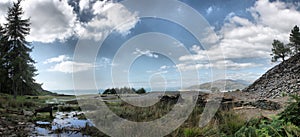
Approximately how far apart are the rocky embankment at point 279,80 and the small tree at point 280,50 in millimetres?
561

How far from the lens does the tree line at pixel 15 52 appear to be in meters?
22.4

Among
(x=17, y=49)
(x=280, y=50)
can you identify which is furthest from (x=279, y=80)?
(x=17, y=49)

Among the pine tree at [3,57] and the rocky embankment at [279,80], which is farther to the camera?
the pine tree at [3,57]

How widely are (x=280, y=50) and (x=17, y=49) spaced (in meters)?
24.1

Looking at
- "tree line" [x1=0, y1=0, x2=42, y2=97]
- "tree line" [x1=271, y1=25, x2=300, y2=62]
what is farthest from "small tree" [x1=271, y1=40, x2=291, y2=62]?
"tree line" [x1=0, y1=0, x2=42, y2=97]

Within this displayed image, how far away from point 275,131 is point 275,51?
1967 centimetres

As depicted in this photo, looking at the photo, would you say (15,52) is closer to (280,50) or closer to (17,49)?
(17,49)

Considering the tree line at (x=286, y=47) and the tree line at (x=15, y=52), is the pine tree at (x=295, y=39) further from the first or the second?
the tree line at (x=15, y=52)

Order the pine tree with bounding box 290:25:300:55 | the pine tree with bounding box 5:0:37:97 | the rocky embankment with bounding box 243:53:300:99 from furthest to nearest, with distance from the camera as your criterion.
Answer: the pine tree with bounding box 5:0:37:97
the pine tree with bounding box 290:25:300:55
the rocky embankment with bounding box 243:53:300:99

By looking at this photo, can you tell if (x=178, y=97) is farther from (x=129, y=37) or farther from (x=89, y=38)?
(x=89, y=38)

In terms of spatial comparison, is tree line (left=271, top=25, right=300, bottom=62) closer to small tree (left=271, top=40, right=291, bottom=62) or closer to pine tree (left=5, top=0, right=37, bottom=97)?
small tree (left=271, top=40, right=291, bottom=62)

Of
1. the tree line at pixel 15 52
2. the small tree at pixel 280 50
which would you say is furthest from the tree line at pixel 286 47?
the tree line at pixel 15 52

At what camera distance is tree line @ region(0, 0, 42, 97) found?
883 inches

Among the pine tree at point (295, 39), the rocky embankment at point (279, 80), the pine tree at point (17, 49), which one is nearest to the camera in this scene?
the rocky embankment at point (279, 80)
